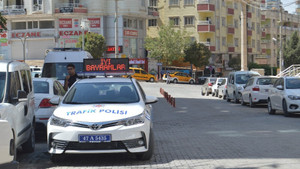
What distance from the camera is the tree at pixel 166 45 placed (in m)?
75.0

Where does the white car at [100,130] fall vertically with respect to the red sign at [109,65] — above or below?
below

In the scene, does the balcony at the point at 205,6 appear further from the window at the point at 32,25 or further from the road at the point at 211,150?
the road at the point at 211,150

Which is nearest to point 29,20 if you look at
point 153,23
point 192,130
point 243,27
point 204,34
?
point 153,23

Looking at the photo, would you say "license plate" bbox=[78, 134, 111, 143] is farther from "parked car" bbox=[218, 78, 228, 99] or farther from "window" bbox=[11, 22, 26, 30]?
"window" bbox=[11, 22, 26, 30]

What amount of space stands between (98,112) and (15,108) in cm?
146

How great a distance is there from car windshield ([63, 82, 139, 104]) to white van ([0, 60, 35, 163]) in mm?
914

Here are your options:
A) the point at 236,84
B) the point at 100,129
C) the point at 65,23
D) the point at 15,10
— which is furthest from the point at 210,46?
the point at 100,129

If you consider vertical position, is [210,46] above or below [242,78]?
above

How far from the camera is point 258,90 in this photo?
27109mm

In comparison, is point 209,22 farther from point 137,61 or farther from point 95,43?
point 95,43

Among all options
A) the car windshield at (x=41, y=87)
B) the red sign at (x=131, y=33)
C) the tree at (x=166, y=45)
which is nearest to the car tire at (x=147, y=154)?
the car windshield at (x=41, y=87)

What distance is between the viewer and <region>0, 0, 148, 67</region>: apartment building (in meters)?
72.5

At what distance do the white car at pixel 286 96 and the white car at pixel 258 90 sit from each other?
4199 millimetres

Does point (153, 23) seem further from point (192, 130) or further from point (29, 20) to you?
point (192, 130)
